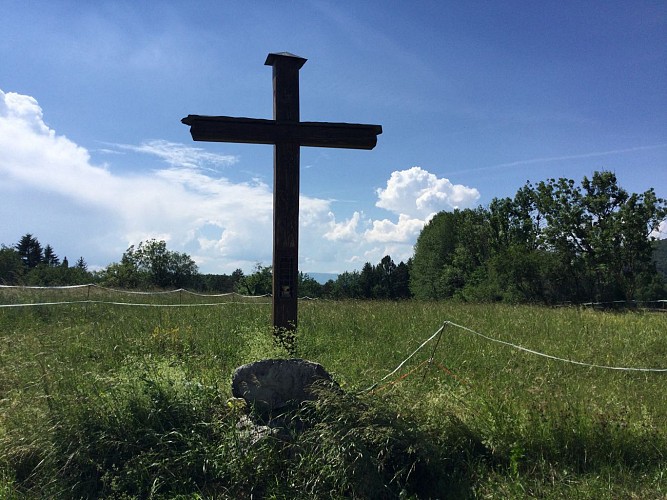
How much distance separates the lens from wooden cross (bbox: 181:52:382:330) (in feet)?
21.7

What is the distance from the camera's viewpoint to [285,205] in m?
6.68

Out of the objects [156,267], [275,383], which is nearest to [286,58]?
[275,383]

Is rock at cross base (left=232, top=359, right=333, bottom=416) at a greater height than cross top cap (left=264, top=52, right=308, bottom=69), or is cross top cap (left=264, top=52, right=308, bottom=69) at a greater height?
cross top cap (left=264, top=52, right=308, bottom=69)

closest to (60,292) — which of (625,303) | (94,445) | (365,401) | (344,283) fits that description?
(94,445)

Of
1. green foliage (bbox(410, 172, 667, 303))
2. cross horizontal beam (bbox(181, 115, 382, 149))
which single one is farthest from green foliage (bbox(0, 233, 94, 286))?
green foliage (bbox(410, 172, 667, 303))

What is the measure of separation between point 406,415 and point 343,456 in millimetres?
777

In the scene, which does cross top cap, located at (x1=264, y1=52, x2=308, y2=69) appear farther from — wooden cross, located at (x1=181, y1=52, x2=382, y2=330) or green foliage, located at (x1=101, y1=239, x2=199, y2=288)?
green foliage, located at (x1=101, y1=239, x2=199, y2=288)

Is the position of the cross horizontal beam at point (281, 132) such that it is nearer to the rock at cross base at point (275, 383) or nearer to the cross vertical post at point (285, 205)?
the cross vertical post at point (285, 205)

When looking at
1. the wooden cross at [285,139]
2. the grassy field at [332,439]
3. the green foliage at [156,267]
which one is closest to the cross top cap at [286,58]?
the wooden cross at [285,139]

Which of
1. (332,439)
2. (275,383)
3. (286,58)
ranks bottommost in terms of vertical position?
(332,439)

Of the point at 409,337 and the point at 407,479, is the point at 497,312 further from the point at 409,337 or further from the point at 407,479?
the point at 407,479

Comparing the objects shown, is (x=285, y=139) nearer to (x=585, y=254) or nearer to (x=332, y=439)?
(x=332, y=439)

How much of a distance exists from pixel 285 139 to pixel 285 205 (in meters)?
0.91

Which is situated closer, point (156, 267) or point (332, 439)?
point (332, 439)
